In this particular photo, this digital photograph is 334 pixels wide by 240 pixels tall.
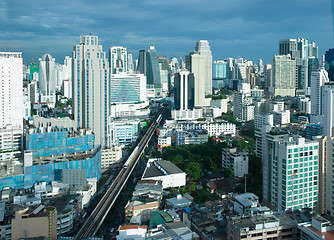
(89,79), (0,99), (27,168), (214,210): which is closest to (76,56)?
(89,79)

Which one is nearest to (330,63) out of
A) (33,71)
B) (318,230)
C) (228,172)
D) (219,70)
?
(228,172)

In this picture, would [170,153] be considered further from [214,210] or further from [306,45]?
[306,45]

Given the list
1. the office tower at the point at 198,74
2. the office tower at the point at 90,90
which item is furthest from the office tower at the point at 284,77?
the office tower at the point at 90,90

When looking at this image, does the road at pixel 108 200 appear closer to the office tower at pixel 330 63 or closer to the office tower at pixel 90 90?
the office tower at pixel 90 90

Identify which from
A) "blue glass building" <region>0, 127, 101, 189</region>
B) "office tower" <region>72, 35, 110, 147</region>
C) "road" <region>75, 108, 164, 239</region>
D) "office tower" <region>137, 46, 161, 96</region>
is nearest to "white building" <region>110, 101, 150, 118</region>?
"road" <region>75, 108, 164, 239</region>

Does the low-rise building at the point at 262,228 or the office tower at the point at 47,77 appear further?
the office tower at the point at 47,77
